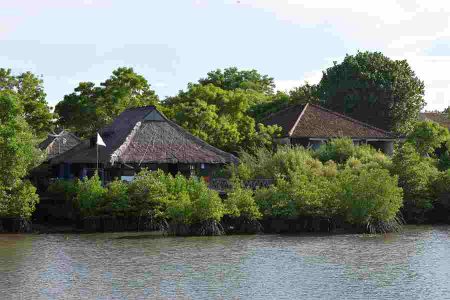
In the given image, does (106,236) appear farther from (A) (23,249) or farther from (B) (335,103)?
(B) (335,103)

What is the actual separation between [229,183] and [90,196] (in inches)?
308

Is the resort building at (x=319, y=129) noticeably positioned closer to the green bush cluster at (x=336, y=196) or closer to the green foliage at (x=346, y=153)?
the green foliage at (x=346, y=153)

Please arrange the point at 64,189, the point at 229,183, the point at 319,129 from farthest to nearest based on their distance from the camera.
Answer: the point at 319,129 → the point at 64,189 → the point at 229,183

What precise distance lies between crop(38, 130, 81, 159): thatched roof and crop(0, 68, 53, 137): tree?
2.69 metres

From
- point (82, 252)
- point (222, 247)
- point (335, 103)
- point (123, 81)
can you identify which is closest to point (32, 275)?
point (82, 252)

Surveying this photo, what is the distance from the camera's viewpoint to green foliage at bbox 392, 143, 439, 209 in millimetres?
45156

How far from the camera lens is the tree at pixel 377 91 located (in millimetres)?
65938

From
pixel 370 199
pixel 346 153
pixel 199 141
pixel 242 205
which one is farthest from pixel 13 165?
pixel 346 153

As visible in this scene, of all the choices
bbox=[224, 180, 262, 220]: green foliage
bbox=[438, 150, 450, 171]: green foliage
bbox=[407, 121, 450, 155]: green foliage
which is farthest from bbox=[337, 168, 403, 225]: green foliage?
bbox=[407, 121, 450, 155]: green foliage

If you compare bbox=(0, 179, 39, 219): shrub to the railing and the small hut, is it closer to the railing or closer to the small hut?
the small hut

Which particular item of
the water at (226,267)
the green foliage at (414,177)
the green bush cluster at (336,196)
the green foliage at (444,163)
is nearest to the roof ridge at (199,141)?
the green bush cluster at (336,196)

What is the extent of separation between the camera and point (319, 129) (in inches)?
2264

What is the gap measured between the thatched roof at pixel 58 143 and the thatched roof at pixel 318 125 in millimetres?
14635

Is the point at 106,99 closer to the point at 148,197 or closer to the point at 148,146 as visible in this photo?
the point at 148,146
